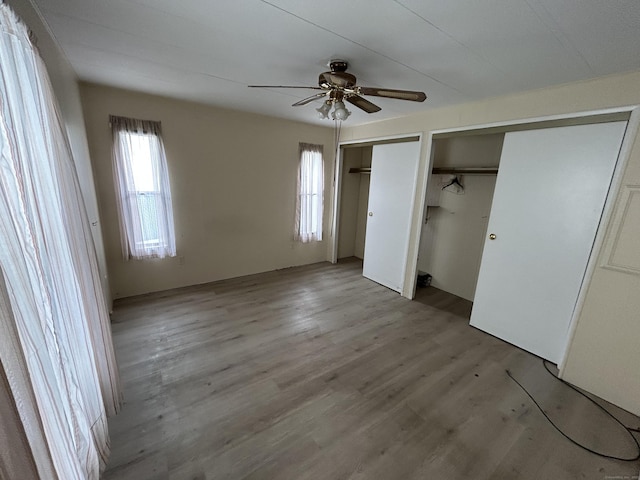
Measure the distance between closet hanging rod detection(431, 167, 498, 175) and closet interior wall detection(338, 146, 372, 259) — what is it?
5.41 feet

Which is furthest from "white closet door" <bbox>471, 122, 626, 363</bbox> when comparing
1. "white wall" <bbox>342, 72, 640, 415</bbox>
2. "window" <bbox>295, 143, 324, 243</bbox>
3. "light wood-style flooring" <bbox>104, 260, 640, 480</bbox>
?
"window" <bbox>295, 143, 324, 243</bbox>

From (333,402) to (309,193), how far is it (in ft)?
10.6

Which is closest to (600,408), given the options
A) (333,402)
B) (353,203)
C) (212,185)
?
(333,402)

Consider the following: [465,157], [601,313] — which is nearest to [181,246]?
[465,157]

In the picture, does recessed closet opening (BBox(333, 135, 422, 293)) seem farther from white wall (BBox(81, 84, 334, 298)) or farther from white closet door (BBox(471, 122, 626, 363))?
white closet door (BBox(471, 122, 626, 363))

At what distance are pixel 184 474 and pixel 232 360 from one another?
A: 0.89 meters

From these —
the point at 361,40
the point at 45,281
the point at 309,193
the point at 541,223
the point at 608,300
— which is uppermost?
the point at 361,40

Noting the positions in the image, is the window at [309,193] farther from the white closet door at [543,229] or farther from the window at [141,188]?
the white closet door at [543,229]

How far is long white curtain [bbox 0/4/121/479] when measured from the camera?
2.58ft

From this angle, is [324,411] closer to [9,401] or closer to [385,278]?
[9,401]

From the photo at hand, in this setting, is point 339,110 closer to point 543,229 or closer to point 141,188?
point 543,229

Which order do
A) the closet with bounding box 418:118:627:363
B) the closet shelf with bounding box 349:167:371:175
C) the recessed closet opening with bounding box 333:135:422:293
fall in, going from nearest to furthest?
the closet with bounding box 418:118:627:363 < the recessed closet opening with bounding box 333:135:422:293 < the closet shelf with bounding box 349:167:371:175

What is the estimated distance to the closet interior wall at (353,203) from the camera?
4.93m

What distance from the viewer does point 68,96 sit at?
6.65 feet
